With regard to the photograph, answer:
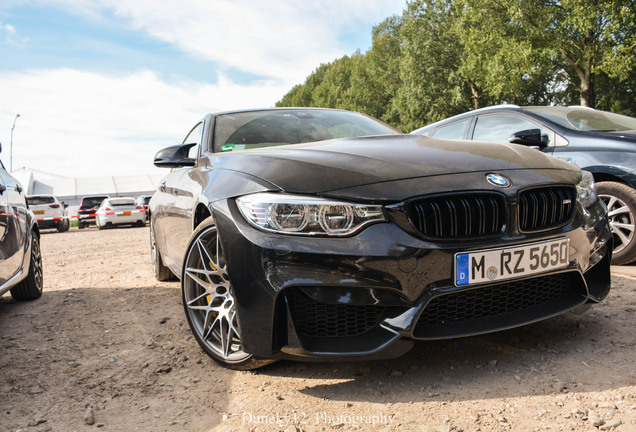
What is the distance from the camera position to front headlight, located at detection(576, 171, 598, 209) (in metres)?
2.57

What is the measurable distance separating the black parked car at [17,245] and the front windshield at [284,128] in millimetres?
1618

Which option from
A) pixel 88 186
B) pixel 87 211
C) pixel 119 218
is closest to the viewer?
pixel 119 218

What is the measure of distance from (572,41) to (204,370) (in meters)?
21.4

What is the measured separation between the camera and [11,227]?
12.6ft

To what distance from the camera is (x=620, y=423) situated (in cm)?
179

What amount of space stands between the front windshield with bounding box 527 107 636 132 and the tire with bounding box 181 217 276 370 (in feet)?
12.4

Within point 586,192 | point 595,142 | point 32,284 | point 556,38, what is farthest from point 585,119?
point 556,38

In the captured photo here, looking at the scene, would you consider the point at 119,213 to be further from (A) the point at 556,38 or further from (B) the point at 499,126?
(B) the point at 499,126

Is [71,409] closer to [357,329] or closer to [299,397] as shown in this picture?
[299,397]

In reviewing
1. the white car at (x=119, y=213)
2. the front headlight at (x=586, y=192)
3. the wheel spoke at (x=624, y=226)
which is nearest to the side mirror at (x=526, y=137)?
the front headlight at (x=586, y=192)

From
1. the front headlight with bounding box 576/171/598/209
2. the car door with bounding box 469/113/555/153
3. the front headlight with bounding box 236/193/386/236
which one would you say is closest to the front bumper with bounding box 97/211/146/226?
the car door with bounding box 469/113/555/153

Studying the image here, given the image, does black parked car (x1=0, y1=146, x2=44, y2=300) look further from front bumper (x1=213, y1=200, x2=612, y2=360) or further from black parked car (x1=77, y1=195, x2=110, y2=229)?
black parked car (x1=77, y1=195, x2=110, y2=229)

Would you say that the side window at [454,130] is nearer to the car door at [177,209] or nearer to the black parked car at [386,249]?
the car door at [177,209]

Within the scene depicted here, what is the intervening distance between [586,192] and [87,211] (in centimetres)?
2589
